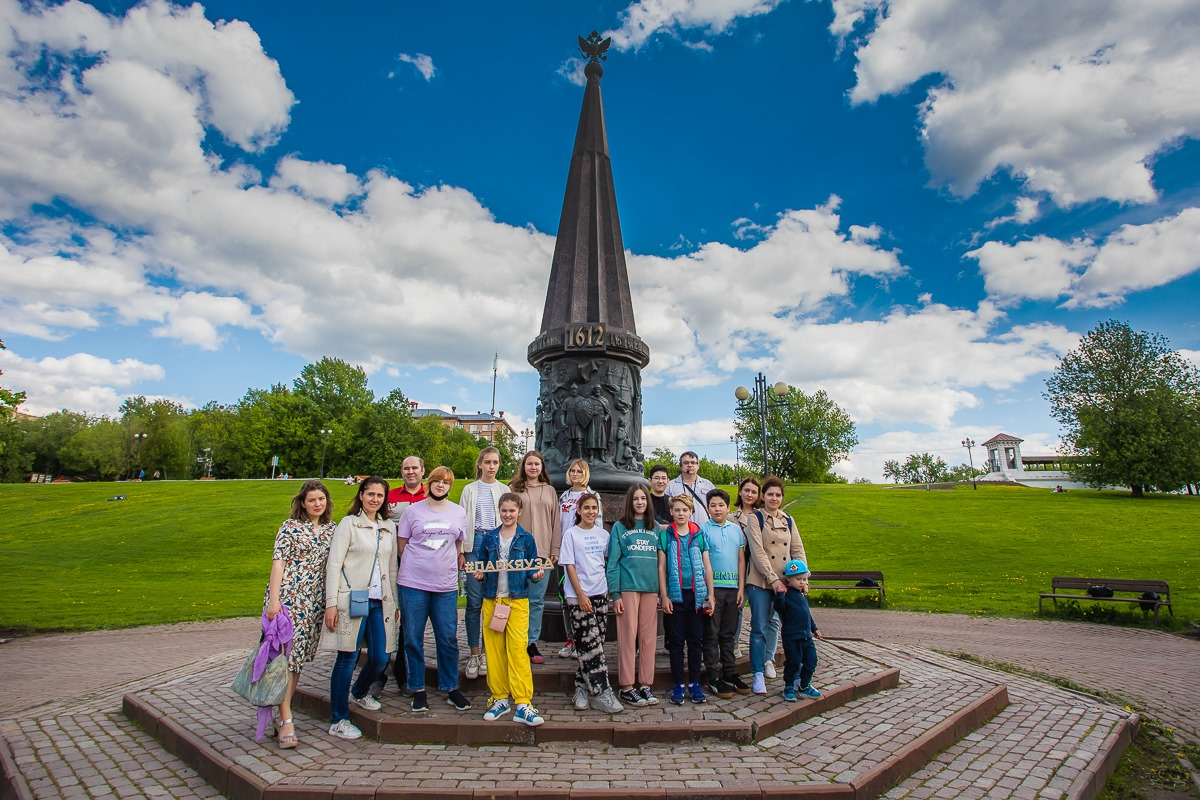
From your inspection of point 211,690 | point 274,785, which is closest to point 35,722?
point 211,690

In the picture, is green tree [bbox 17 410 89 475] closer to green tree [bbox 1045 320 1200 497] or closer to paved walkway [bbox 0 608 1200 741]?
paved walkway [bbox 0 608 1200 741]

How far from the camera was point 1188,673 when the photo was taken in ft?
26.0

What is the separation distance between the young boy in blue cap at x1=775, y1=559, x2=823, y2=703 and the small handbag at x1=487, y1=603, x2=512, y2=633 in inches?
98.2

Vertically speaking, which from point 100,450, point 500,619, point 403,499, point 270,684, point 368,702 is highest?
point 100,450

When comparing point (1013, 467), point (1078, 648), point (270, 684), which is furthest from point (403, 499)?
point (1013, 467)

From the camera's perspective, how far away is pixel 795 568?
5.48m

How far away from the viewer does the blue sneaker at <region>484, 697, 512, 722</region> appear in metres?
4.71

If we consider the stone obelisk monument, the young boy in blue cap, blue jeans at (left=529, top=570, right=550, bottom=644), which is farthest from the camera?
the stone obelisk monument

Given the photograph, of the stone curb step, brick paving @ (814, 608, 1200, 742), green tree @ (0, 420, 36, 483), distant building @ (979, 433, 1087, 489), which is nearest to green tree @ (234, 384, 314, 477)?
green tree @ (0, 420, 36, 483)

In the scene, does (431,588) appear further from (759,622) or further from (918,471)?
(918,471)

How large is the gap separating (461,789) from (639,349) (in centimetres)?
654

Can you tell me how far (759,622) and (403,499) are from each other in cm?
371

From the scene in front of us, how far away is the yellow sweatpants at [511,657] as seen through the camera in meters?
4.80

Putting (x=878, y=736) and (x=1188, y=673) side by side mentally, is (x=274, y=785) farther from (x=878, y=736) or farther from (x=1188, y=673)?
(x=1188, y=673)
